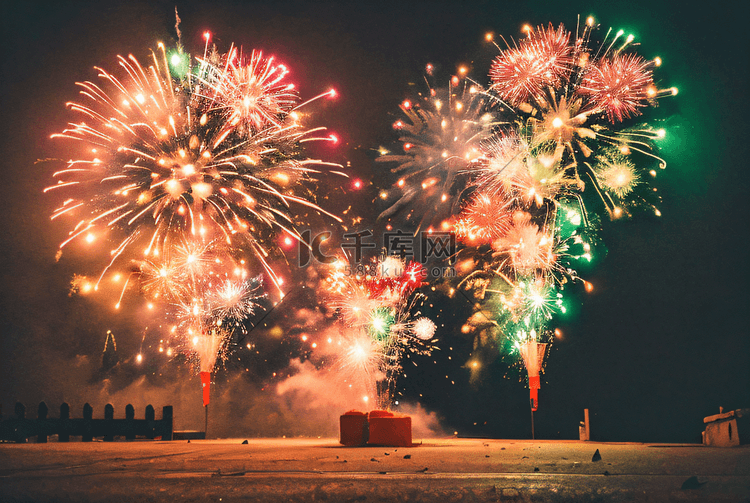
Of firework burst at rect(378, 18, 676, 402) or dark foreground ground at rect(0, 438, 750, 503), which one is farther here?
firework burst at rect(378, 18, 676, 402)

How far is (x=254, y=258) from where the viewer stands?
44.8ft

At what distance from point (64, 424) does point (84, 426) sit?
455 millimetres

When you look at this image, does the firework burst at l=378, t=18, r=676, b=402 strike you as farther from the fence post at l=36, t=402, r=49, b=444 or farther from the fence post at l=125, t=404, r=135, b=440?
the fence post at l=36, t=402, r=49, b=444

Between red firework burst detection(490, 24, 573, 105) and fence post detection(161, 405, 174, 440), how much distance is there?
12.9m

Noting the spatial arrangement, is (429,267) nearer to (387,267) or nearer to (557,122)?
(387,267)

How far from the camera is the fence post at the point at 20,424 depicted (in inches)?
464

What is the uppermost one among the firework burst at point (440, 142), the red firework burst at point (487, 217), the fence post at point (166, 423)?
the firework burst at point (440, 142)

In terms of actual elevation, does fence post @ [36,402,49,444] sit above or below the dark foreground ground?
below

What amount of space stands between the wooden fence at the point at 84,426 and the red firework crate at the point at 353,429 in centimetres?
529

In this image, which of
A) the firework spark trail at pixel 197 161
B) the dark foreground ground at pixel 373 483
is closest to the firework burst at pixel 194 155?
the firework spark trail at pixel 197 161

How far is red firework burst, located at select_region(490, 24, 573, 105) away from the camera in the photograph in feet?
42.2

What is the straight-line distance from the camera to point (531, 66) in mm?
13273

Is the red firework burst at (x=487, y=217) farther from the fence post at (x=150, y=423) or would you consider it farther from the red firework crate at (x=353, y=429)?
the fence post at (x=150, y=423)

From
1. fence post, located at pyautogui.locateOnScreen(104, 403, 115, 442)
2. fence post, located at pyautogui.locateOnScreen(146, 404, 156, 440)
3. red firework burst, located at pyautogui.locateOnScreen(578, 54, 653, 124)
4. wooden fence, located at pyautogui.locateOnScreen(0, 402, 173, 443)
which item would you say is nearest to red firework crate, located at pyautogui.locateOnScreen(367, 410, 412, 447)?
wooden fence, located at pyautogui.locateOnScreen(0, 402, 173, 443)
